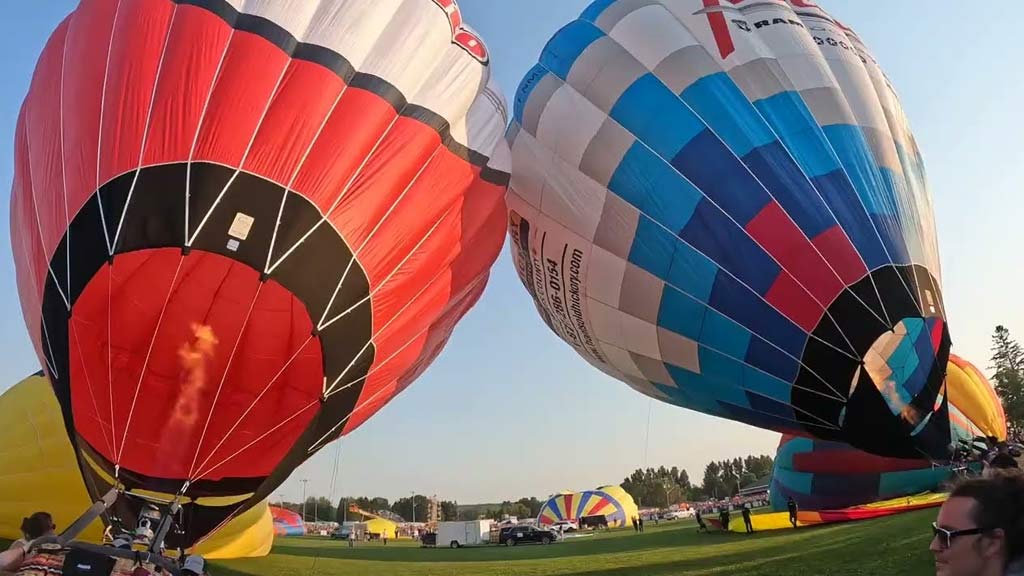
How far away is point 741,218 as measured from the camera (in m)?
5.93

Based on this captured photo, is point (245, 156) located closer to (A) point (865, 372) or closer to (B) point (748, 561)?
(A) point (865, 372)

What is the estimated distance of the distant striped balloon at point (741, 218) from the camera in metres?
5.61

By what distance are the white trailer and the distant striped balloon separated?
19.1 m

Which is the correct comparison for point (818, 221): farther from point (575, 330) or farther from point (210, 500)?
point (210, 500)

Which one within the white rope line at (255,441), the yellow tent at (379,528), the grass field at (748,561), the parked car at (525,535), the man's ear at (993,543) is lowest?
the yellow tent at (379,528)

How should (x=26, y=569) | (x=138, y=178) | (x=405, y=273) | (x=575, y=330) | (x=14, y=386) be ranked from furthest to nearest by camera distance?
(x=14, y=386) < (x=575, y=330) < (x=405, y=273) < (x=138, y=178) < (x=26, y=569)

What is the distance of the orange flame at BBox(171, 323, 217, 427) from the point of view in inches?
194

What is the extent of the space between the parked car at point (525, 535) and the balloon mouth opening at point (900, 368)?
17048 mm

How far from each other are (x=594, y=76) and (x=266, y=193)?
12.6 ft

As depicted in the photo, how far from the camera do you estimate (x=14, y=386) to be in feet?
36.9

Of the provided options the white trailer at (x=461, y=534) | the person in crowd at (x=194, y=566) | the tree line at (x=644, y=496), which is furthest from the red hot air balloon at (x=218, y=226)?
the tree line at (x=644, y=496)

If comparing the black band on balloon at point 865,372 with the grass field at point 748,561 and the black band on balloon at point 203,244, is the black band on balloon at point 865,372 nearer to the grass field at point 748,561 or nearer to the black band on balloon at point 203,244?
the grass field at point 748,561

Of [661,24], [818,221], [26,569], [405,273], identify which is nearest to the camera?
[26,569]

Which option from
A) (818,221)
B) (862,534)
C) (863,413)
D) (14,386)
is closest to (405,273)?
(818,221)
